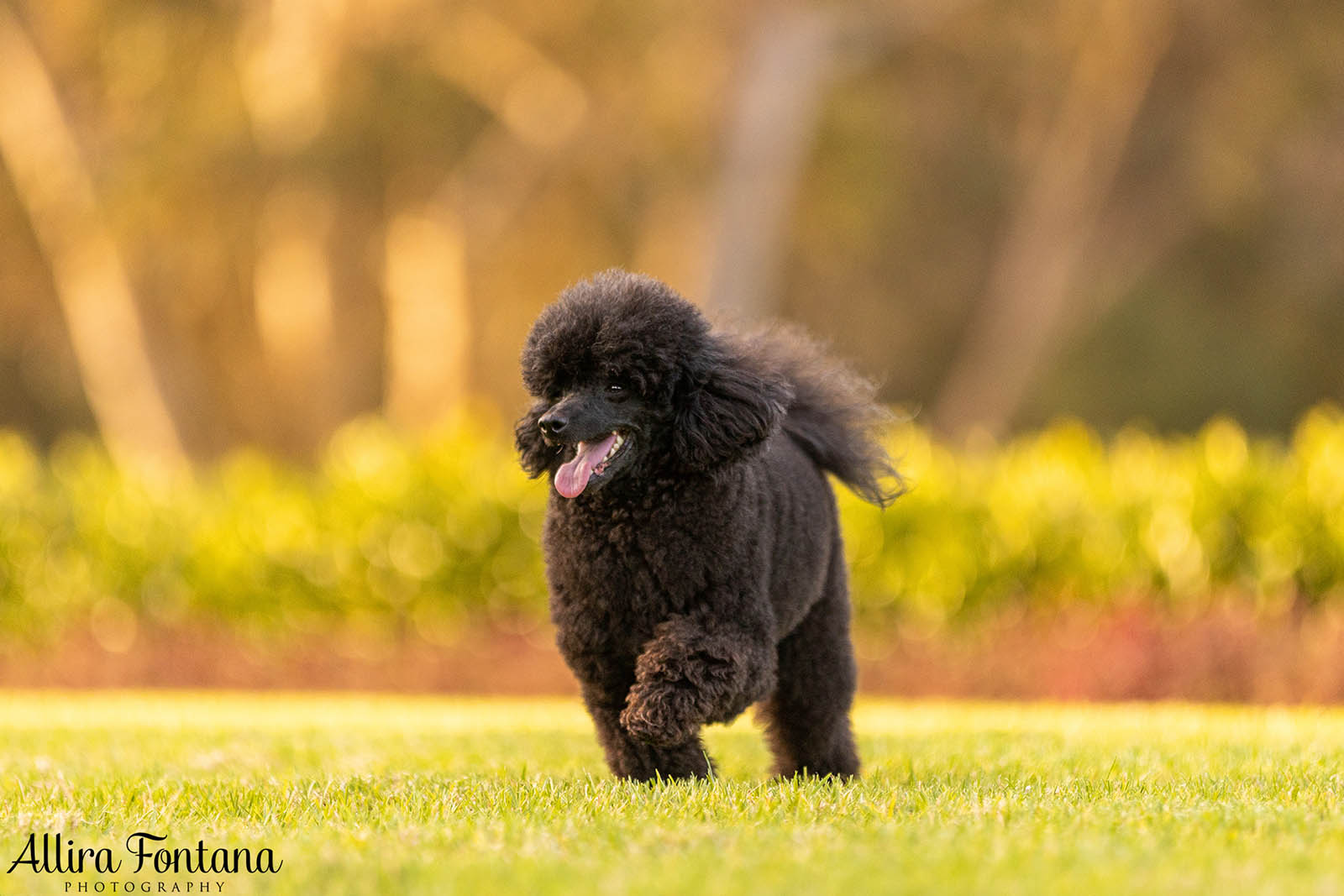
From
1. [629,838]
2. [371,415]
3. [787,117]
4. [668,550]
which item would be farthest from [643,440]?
[371,415]

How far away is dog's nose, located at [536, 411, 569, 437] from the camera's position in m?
4.30

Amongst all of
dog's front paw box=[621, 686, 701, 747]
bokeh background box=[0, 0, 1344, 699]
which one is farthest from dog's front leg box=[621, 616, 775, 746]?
bokeh background box=[0, 0, 1344, 699]

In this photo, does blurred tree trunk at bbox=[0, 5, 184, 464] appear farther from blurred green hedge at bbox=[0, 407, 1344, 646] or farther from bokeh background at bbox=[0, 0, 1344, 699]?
blurred green hedge at bbox=[0, 407, 1344, 646]

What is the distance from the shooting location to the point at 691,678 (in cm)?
427

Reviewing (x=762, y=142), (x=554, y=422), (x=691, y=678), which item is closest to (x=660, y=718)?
(x=691, y=678)

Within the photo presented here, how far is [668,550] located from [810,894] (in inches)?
62.2

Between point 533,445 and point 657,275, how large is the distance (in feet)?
46.0

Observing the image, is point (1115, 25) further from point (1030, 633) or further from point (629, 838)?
point (629, 838)

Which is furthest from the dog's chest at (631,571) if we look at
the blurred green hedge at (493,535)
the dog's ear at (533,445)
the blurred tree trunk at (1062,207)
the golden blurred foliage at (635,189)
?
the blurred tree trunk at (1062,207)

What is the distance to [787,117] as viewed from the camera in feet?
53.7

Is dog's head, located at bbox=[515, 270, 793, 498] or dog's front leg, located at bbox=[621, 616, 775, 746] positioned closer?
dog's front leg, located at bbox=[621, 616, 775, 746]

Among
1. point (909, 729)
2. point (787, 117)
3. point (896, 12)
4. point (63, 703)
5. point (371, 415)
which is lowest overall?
point (909, 729)

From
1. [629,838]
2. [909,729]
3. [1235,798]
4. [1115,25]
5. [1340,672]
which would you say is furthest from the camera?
[1115,25]

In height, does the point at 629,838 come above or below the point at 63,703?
below
